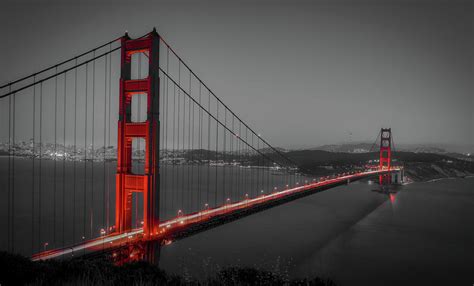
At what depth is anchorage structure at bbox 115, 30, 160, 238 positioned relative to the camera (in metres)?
11.5

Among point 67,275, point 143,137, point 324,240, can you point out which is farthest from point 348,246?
point 67,275

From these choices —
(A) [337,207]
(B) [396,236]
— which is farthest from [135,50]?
(A) [337,207]

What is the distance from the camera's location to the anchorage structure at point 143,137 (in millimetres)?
11539

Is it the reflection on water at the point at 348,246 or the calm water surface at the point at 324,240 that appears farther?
the calm water surface at the point at 324,240

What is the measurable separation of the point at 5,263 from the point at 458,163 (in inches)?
4968

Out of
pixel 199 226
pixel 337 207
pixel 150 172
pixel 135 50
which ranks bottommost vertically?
pixel 337 207

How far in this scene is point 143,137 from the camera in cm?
1188

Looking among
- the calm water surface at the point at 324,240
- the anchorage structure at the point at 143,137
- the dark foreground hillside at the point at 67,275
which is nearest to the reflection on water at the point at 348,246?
the calm water surface at the point at 324,240

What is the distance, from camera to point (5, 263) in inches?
242

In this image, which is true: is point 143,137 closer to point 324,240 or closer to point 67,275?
point 67,275

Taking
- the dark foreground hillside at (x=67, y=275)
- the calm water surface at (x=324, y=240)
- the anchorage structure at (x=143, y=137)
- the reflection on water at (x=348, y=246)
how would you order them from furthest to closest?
1. the calm water surface at (x=324, y=240)
2. the reflection on water at (x=348, y=246)
3. the anchorage structure at (x=143, y=137)
4. the dark foreground hillside at (x=67, y=275)

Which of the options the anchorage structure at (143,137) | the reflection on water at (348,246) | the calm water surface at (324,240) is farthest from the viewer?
the calm water surface at (324,240)

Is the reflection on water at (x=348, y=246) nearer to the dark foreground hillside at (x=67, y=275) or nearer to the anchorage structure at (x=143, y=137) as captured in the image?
the anchorage structure at (x=143, y=137)

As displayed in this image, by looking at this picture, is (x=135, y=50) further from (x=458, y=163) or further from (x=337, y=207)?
(x=458, y=163)
